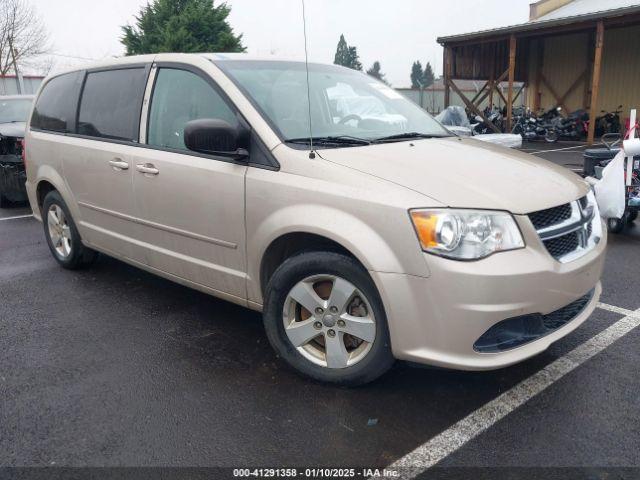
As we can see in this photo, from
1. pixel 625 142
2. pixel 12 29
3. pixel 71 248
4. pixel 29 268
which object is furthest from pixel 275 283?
pixel 12 29

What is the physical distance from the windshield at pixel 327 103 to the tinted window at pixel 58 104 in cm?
183

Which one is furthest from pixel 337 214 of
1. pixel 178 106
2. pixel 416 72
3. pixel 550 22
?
pixel 416 72

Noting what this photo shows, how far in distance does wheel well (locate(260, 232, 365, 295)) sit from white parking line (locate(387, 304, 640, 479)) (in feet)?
3.07

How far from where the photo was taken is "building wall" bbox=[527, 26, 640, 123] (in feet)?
65.2

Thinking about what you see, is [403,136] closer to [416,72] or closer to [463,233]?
[463,233]

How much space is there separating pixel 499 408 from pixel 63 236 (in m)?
3.99

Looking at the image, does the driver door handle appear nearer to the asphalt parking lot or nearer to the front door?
the front door

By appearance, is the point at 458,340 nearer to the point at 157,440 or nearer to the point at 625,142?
the point at 157,440

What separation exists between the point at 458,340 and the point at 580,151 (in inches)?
576

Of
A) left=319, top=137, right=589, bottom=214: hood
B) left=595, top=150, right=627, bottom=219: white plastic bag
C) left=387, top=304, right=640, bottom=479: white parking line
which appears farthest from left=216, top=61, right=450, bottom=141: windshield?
left=595, top=150, right=627, bottom=219: white plastic bag

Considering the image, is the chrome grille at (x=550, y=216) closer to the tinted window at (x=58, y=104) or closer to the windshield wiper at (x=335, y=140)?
the windshield wiper at (x=335, y=140)

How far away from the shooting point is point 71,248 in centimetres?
495

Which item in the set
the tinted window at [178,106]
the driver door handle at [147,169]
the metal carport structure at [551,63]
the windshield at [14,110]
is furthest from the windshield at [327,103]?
the metal carport structure at [551,63]

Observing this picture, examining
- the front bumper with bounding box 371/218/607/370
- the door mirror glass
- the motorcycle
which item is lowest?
the motorcycle
